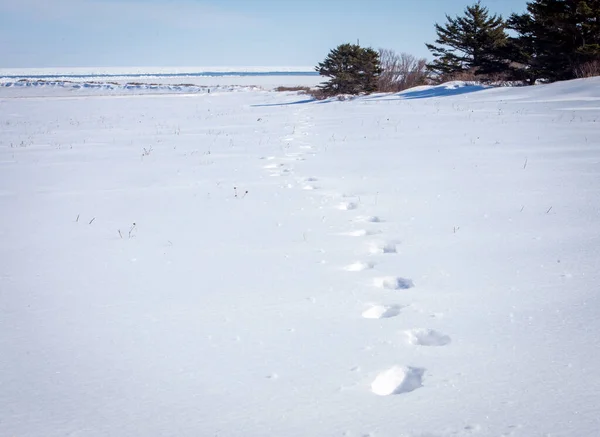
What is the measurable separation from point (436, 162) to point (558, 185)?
71.6 inches

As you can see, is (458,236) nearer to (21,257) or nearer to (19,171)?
(21,257)

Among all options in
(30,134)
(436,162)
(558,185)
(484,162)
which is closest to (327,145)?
(436,162)

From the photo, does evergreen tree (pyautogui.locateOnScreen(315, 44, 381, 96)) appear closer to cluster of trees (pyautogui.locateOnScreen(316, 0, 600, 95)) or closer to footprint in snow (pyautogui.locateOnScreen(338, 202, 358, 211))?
cluster of trees (pyautogui.locateOnScreen(316, 0, 600, 95))

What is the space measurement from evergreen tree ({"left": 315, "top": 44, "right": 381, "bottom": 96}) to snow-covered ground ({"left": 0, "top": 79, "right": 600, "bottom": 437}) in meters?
31.4

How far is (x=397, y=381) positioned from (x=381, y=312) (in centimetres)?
56

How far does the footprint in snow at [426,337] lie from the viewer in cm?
191

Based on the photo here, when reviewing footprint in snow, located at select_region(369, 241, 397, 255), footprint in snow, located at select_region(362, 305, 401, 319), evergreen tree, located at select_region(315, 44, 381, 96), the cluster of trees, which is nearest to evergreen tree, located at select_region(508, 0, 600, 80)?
the cluster of trees

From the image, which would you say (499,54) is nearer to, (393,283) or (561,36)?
(561,36)

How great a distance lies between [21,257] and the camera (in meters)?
3.14

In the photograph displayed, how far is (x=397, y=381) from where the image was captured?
1.67 m

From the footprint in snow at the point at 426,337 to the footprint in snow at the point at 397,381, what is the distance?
21cm

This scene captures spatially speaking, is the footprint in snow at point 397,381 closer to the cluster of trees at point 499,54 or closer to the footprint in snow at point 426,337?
the footprint in snow at point 426,337

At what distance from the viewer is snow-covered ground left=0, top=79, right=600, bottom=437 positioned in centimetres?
151

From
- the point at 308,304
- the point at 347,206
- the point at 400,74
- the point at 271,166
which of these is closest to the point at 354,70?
the point at 400,74
